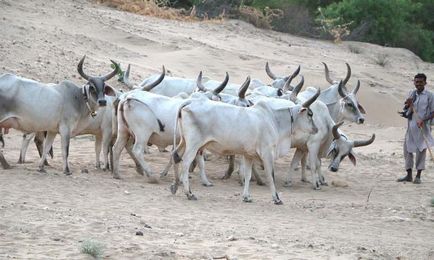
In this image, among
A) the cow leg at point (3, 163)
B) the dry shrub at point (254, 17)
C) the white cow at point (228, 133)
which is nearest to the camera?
the white cow at point (228, 133)

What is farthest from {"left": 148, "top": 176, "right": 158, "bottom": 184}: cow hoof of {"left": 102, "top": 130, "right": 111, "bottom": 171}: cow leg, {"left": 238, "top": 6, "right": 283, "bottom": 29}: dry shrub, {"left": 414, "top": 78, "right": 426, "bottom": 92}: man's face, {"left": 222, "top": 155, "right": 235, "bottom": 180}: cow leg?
{"left": 238, "top": 6, "right": 283, "bottom": 29}: dry shrub

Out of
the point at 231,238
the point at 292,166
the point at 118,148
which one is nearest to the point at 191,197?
the point at 118,148

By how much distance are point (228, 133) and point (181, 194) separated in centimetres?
100

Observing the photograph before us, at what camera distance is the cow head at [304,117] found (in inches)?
485

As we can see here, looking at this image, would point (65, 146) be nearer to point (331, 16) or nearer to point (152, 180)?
point (152, 180)

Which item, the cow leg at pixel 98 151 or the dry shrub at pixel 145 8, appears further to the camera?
the dry shrub at pixel 145 8

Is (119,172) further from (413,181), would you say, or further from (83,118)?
(413,181)

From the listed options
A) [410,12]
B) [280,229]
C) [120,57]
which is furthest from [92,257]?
[410,12]

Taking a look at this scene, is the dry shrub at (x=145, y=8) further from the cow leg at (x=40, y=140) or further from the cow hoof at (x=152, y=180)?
the cow hoof at (x=152, y=180)

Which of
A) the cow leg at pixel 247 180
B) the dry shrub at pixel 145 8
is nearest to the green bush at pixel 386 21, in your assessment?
the dry shrub at pixel 145 8

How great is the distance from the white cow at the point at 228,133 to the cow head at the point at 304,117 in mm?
487

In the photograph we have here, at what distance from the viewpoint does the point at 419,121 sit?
14.4m

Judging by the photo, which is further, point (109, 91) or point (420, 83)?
point (420, 83)

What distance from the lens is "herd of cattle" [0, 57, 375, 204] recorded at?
1128 centimetres
